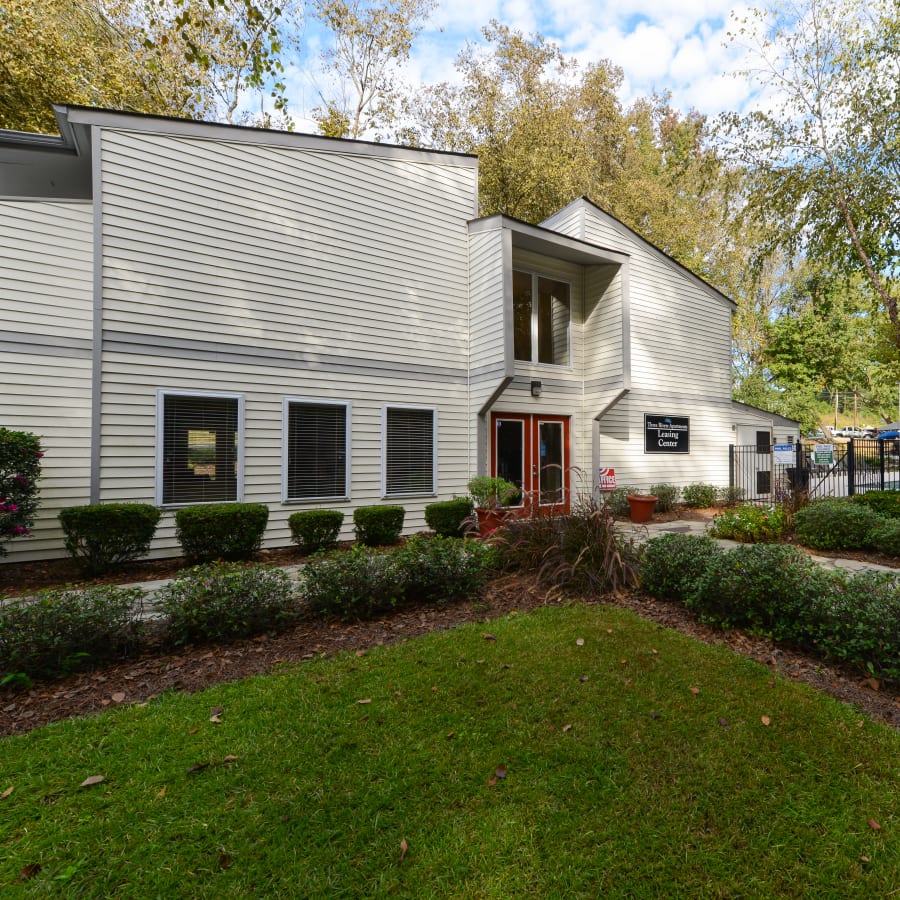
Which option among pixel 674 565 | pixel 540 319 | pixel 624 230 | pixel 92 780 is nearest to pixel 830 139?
pixel 624 230

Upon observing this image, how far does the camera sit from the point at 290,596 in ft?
14.1

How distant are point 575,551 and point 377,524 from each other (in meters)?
3.45

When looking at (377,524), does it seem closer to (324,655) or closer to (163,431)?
(163,431)

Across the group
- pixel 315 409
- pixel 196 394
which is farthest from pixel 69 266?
pixel 315 409

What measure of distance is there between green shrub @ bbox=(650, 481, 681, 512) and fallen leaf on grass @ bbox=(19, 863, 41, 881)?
1152 cm

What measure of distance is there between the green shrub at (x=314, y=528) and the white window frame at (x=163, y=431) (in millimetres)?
1055

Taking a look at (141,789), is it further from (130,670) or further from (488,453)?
(488,453)

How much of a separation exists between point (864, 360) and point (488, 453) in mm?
28526

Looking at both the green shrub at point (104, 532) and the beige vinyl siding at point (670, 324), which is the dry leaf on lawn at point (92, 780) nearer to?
the green shrub at point (104, 532)

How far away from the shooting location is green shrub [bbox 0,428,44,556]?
5312mm

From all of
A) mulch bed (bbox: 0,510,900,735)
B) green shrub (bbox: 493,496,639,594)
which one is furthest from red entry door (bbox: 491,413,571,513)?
mulch bed (bbox: 0,510,900,735)

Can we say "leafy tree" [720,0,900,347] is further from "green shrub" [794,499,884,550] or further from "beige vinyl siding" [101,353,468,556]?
"beige vinyl siding" [101,353,468,556]

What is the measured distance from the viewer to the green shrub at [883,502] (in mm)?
7599

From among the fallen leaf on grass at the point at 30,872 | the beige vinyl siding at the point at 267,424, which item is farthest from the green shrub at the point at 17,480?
the fallen leaf on grass at the point at 30,872
